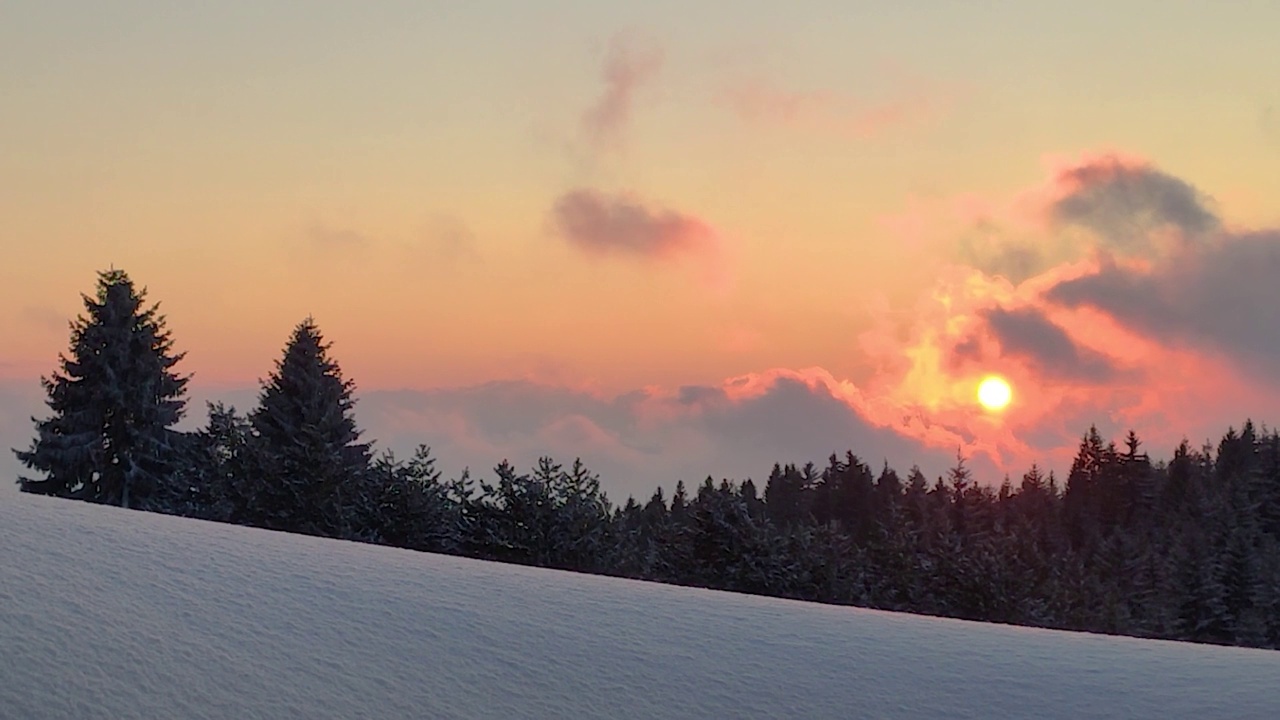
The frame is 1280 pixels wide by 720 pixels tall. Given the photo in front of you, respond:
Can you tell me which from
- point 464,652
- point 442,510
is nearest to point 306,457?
point 442,510

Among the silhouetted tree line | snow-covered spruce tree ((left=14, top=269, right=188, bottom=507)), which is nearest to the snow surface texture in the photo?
the silhouetted tree line

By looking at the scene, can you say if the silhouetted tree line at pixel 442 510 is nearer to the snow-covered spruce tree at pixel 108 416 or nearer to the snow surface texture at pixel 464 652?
the snow-covered spruce tree at pixel 108 416

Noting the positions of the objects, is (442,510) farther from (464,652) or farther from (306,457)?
(464,652)

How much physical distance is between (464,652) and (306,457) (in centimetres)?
3667

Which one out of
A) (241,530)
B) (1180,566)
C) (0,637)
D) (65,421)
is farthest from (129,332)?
(1180,566)

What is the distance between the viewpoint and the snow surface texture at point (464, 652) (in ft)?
33.3

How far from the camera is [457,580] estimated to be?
15.5 meters

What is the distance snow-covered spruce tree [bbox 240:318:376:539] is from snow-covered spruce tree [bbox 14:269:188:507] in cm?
457

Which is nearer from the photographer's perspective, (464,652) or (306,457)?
(464,652)

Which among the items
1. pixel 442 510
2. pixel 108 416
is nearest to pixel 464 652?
pixel 442 510

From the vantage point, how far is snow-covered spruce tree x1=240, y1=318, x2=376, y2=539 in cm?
4491

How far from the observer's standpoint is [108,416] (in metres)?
50.1

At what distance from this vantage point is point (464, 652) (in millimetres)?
11938

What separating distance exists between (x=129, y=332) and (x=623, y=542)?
985 inches
